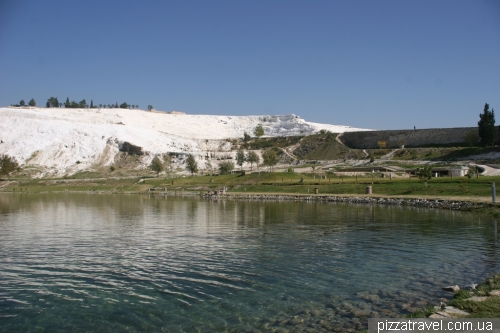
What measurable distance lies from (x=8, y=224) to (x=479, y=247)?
22.8 meters

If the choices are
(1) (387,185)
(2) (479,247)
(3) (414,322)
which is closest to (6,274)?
(3) (414,322)

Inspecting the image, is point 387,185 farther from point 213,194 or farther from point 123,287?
point 123,287

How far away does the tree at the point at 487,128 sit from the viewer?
71.3 metres

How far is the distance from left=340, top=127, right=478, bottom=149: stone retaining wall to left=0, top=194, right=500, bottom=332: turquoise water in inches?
2619

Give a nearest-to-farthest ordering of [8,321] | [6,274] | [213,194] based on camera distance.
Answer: [8,321], [6,274], [213,194]

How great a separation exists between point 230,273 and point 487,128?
7179 centimetres

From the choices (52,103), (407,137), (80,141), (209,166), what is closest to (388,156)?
(407,137)

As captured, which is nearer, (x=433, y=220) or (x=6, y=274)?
(x=6, y=274)

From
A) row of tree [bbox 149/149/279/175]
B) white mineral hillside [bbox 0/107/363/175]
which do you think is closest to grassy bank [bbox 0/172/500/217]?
row of tree [bbox 149/149/279/175]

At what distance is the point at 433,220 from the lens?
23.9 metres

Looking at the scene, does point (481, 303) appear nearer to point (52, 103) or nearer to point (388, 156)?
point (388, 156)

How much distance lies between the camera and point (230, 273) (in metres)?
12.4

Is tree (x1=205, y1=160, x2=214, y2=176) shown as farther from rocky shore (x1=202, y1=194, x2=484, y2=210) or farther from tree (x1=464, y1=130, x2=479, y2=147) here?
tree (x1=464, y1=130, x2=479, y2=147)

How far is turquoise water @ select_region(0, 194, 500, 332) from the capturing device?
9000 millimetres
